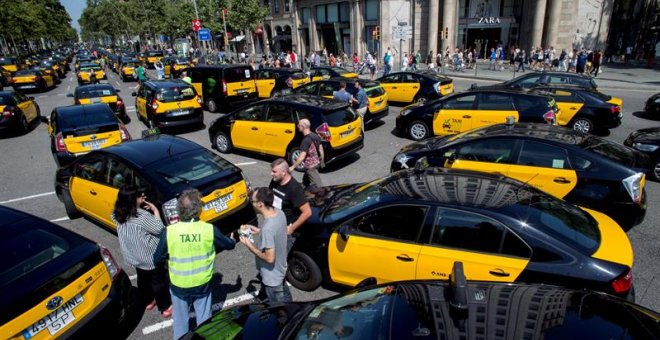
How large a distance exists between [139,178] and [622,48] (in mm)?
43828

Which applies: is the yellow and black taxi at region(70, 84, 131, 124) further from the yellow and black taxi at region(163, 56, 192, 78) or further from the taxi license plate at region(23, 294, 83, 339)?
the yellow and black taxi at region(163, 56, 192, 78)

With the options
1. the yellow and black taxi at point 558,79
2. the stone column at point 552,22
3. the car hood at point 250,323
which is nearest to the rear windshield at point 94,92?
the yellow and black taxi at point 558,79

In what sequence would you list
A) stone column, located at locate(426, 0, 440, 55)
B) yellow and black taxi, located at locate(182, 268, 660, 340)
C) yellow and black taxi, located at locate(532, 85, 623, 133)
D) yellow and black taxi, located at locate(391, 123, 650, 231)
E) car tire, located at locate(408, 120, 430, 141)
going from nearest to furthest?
yellow and black taxi, located at locate(182, 268, 660, 340), yellow and black taxi, located at locate(391, 123, 650, 231), yellow and black taxi, located at locate(532, 85, 623, 133), car tire, located at locate(408, 120, 430, 141), stone column, located at locate(426, 0, 440, 55)

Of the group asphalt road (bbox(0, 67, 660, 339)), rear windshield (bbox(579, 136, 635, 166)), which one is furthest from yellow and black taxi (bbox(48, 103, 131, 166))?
rear windshield (bbox(579, 136, 635, 166))

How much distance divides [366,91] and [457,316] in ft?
37.4

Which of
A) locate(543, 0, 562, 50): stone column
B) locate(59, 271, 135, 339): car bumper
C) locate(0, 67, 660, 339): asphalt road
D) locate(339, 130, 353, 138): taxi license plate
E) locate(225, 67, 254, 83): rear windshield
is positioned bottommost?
locate(0, 67, 660, 339): asphalt road

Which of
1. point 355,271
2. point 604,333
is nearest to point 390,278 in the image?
point 355,271

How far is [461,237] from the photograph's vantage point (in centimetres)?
385

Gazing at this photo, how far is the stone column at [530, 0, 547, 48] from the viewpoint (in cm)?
3106

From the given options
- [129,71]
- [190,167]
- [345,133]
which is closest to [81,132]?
[190,167]

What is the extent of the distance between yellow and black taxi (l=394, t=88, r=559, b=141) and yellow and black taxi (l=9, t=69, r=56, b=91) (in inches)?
986

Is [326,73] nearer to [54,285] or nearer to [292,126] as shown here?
[292,126]

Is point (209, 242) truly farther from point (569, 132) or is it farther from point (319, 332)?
point (569, 132)

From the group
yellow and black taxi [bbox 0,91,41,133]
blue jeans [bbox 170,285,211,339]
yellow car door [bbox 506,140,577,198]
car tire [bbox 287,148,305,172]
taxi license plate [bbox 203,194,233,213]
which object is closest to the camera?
blue jeans [bbox 170,285,211,339]
